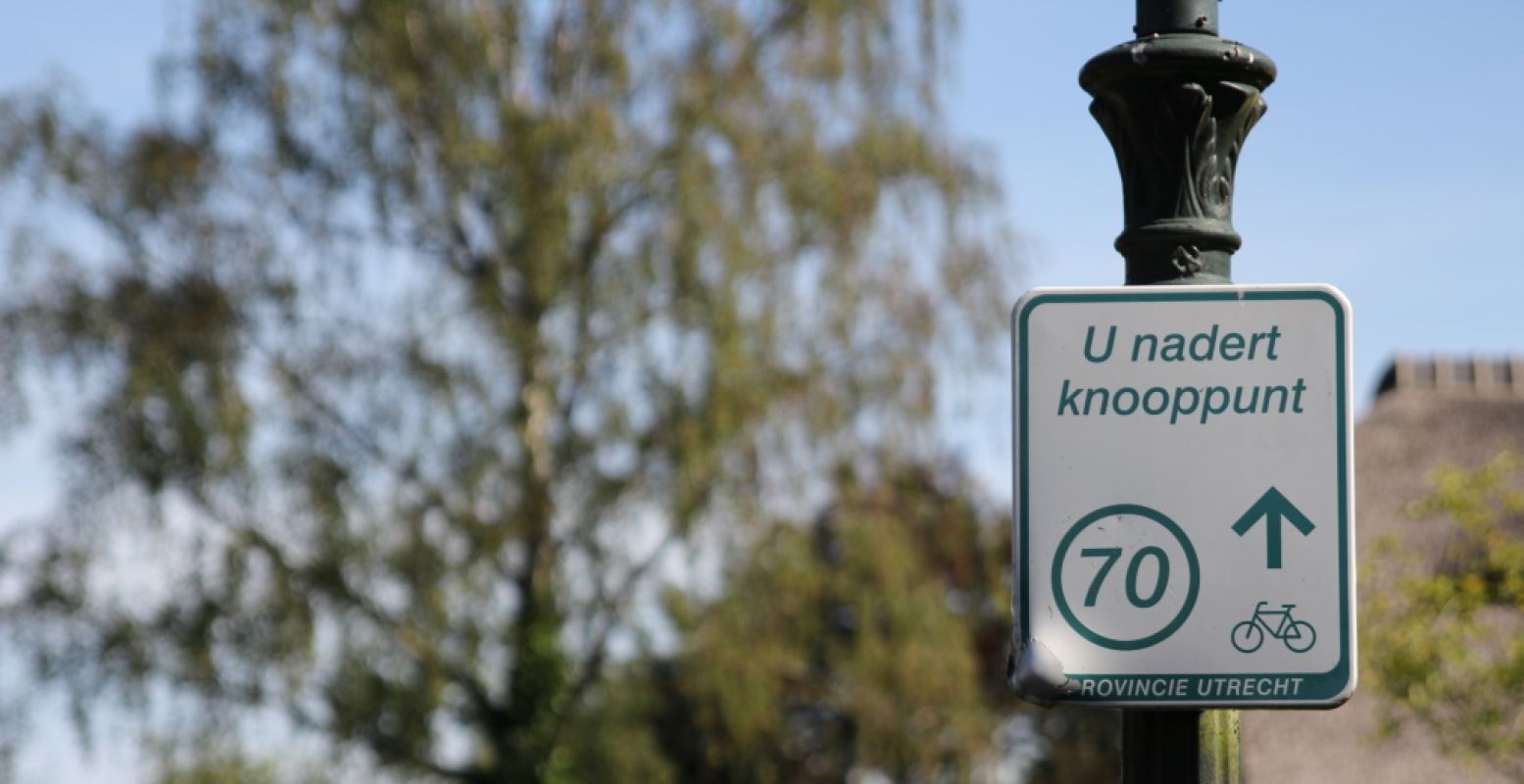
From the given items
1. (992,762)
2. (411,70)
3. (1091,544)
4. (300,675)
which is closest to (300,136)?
(411,70)

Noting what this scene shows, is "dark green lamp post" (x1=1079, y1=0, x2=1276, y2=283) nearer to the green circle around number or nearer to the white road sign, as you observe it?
the white road sign

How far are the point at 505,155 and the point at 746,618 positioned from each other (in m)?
3.99

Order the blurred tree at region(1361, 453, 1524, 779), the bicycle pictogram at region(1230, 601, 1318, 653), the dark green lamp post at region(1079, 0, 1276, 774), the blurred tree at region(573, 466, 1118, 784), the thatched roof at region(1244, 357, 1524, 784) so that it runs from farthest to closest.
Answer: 1. the thatched roof at region(1244, 357, 1524, 784)
2. the blurred tree at region(573, 466, 1118, 784)
3. the blurred tree at region(1361, 453, 1524, 779)
4. the dark green lamp post at region(1079, 0, 1276, 774)
5. the bicycle pictogram at region(1230, 601, 1318, 653)

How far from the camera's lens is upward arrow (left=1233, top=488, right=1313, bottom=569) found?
8.83ft

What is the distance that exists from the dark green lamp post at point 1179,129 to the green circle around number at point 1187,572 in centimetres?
18

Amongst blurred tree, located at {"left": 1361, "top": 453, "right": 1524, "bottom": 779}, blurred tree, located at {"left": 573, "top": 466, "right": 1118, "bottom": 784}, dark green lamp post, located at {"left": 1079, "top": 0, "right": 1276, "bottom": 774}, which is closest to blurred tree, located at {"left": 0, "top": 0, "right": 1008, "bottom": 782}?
blurred tree, located at {"left": 573, "top": 466, "right": 1118, "bottom": 784}

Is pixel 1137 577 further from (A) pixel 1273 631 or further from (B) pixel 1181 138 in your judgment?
(B) pixel 1181 138

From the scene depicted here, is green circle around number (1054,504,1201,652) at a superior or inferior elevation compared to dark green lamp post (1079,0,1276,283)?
inferior

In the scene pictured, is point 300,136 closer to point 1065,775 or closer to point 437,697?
point 437,697

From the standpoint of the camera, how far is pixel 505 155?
1593 centimetres

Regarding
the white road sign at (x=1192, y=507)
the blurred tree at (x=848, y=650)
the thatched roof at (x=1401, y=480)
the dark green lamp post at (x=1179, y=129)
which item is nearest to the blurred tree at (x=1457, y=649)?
the thatched roof at (x=1401, y=480)

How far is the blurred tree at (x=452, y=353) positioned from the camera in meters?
15.3

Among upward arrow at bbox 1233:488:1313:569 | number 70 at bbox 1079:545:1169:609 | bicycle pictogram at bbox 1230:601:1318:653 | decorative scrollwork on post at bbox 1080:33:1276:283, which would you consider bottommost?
bicycle pictogram at bbox 1230:601:1318:653

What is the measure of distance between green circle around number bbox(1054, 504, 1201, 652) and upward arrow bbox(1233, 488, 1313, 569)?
7cm
